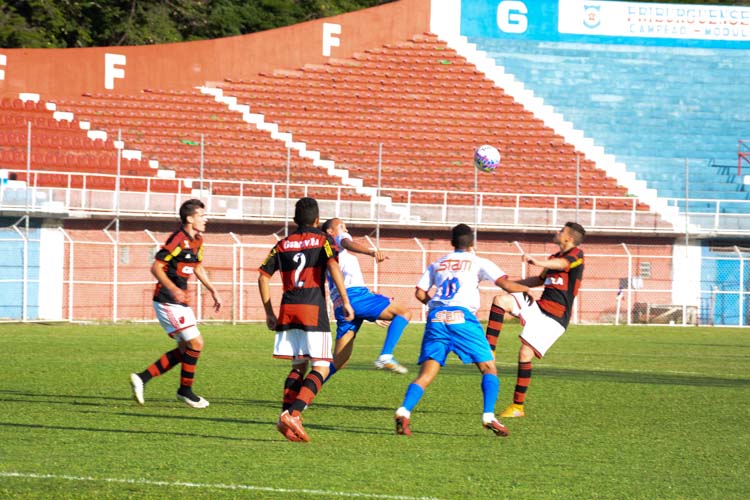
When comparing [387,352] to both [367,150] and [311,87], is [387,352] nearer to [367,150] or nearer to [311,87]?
[367,150]

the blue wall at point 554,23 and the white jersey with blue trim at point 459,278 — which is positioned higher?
the blue wall at point 554,23

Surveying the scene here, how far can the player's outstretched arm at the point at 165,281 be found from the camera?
10.6 meters

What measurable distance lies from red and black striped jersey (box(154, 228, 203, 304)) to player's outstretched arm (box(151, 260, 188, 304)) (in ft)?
0.20

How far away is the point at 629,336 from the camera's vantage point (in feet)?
80.9

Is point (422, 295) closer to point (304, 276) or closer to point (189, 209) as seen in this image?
point (304, 276)

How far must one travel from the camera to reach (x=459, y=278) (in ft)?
30.5

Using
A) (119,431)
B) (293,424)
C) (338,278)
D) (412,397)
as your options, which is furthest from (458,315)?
(119,431)

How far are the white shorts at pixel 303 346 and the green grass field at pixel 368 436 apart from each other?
24.3 inches

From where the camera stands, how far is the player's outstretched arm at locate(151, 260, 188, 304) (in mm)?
10570

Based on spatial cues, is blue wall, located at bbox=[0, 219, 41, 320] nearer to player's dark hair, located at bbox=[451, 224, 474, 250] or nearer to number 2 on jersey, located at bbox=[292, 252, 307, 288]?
player's dark hair, located at bbox=[451, 224, 474, 250]

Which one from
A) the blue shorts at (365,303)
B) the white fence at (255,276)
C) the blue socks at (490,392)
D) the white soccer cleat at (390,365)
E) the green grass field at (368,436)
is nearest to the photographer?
the green grass field at (368,436)

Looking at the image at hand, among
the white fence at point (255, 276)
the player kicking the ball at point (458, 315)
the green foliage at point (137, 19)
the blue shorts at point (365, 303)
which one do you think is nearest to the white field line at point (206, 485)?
the player kicking the ball at point (458, 315)

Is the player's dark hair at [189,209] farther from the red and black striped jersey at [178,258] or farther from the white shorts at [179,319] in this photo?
the white shorts at [179,319]

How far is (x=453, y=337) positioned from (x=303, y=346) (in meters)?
1.27
